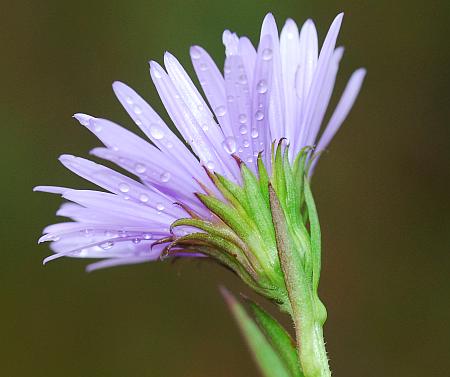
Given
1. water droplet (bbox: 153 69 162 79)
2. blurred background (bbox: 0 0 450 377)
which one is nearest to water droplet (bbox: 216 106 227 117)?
water droplet (bbox: 153 69 162 79)

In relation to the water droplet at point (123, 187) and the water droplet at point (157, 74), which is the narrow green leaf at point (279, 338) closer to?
the water droplet at point (123, 187)

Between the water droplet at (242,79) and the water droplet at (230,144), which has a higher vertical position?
the water droplet at (242,79)

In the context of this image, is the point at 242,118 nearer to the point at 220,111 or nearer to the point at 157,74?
the point at 220,111

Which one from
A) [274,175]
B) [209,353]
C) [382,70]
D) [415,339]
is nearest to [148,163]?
[274,175]

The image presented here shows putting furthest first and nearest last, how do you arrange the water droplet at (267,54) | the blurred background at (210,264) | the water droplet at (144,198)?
the blurred background at (210,264)
the water droplet at (144,198)
the water droplet at (267,54)

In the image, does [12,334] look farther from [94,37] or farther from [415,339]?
[415,339]

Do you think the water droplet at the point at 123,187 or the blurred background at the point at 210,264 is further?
the blurred background at the point at 210,264

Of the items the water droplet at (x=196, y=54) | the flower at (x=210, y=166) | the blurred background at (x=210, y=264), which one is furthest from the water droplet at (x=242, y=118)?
the blurred background at (x=210, y=264)

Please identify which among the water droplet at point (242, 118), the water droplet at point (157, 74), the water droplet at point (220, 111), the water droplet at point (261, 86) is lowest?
the water droplet at point (242, 118)
